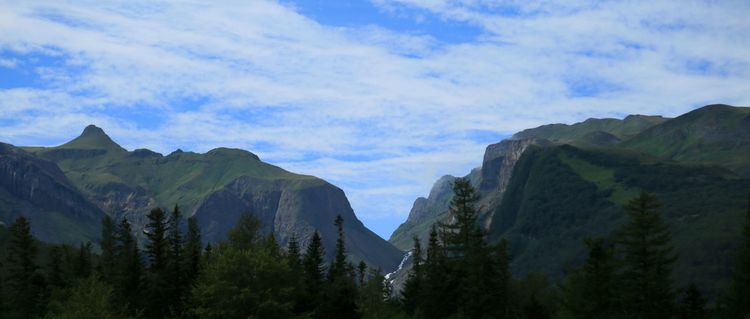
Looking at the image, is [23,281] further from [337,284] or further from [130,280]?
[337,284]

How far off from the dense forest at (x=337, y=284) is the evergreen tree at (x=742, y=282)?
14cm

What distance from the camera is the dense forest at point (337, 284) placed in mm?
82062

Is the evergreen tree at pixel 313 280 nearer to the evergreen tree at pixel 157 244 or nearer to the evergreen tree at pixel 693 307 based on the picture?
the evergreen tree at pixel 157 244

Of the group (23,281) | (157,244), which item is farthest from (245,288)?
(23,281)

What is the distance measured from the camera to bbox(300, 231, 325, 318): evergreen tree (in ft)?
330

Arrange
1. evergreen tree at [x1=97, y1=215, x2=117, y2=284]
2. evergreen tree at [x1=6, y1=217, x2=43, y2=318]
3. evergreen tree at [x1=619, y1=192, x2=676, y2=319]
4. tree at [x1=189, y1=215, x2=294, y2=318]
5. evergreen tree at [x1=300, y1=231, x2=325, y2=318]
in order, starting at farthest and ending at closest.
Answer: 1. evergreen tree at [x1=97, y1=215, x2=117, y2=284]
2. evergreen tree at [x1=6, y1=217, x2=43, y2=318]
3. evergreen tree at [x1=300, y1=231, x2=325, y2=318]
4. evergreen tree at [x1=619, y1=192, x2=676, y2=319]
5. tree at [x1=189, y1=215, x2=294, y2=318]

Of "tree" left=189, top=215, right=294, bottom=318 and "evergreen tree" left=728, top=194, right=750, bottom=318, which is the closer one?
"tree" left=189, top=215, right=294, bottom=318

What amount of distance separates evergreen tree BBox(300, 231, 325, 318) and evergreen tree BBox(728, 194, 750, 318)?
46.7m

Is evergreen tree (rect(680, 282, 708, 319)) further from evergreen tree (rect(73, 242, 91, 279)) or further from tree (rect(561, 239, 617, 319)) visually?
evergreen tree (rect(73, 242, 91, 279))

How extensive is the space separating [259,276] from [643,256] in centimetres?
3961

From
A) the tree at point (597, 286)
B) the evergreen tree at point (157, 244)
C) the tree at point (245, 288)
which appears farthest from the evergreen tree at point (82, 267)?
the tree at point (597, 286)

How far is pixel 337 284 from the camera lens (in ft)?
333

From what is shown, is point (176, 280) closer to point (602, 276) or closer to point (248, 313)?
point (248, 313)

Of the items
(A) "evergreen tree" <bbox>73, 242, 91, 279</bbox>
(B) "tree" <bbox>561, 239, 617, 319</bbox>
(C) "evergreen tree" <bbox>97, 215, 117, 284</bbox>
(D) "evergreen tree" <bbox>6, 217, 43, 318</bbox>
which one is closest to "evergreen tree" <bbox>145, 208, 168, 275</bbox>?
(C) "evergreen tree" <bbox>97, 215, 117, 284</bbox>
